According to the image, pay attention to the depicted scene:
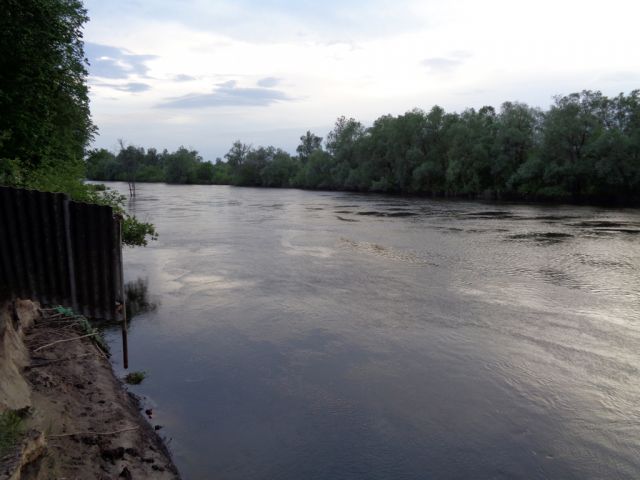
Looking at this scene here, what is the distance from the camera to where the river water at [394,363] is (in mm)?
8375

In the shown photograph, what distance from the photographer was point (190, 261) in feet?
81.0

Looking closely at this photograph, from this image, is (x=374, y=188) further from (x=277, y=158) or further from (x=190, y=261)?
(x=190, y=261)

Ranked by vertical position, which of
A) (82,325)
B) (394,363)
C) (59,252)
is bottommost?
(394,363)

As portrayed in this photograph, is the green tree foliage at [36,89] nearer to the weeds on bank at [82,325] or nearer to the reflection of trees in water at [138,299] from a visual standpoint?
the reflection of trees in water at [138,299]

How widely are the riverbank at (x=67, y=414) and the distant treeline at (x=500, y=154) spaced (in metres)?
19.7

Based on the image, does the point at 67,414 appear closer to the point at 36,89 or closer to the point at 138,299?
the point at 138,299

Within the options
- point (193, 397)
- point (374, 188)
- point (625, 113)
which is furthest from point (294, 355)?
point (374, 188)

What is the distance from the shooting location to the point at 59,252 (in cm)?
896

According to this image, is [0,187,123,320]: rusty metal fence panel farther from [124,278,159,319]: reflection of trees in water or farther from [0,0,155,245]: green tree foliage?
[124,278,159,319]: reflection of trees in water

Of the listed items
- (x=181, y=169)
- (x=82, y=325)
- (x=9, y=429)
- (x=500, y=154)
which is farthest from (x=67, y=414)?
(x=181, y=169)

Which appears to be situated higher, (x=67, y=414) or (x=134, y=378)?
(x=67, y=414)

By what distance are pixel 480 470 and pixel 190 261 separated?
19164mm

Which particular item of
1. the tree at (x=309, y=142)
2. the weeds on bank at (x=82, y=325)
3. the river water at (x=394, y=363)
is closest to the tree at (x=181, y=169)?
the tree at (x=309, y=142)

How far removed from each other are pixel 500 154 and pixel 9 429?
69.4 metres
